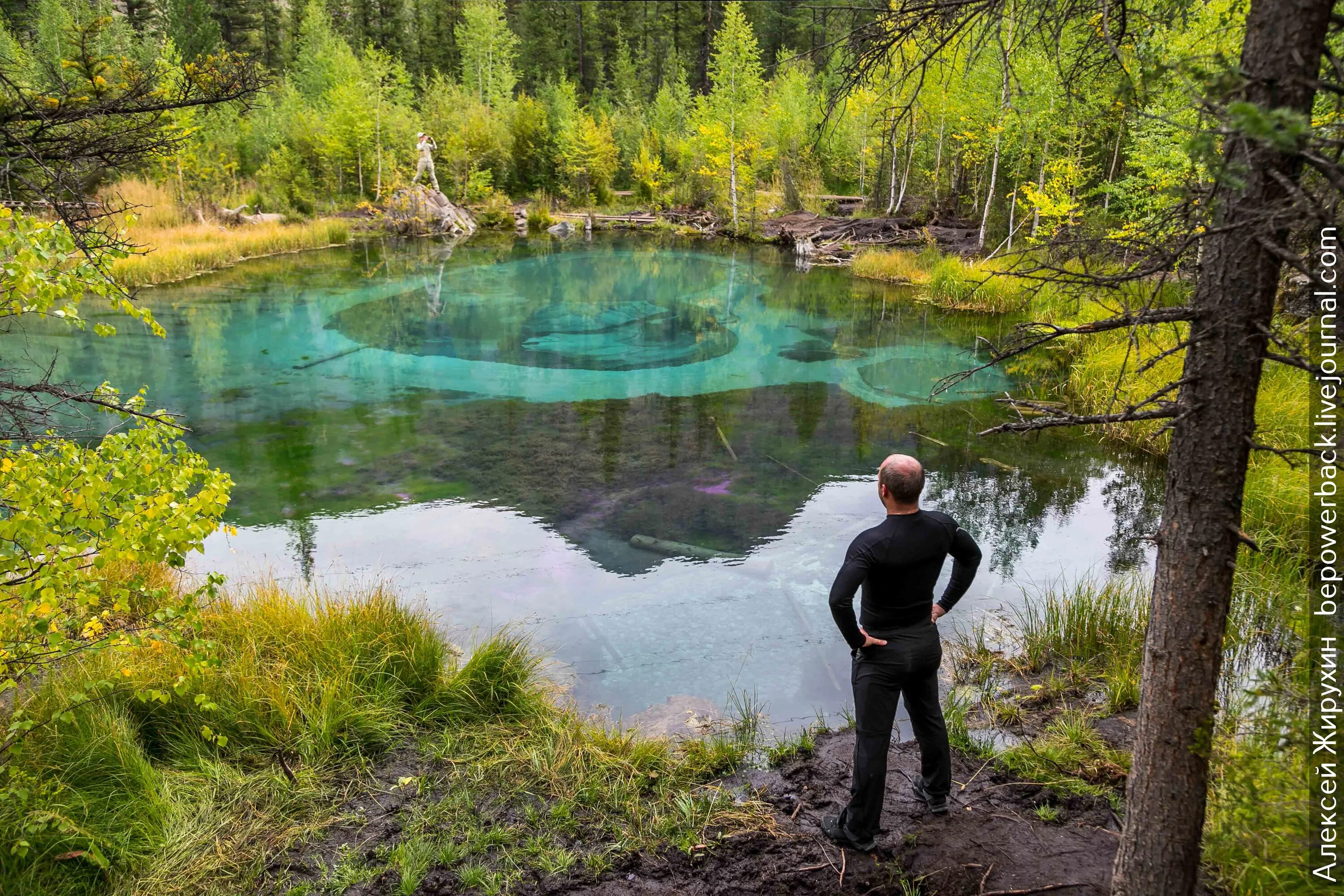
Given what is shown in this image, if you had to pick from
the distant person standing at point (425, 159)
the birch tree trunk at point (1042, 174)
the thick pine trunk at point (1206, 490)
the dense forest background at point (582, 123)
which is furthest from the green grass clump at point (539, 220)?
the thick pine trunk at point (1206, 490)

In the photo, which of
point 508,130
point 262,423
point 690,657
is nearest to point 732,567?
point 690,657

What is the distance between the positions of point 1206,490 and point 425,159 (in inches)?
1315

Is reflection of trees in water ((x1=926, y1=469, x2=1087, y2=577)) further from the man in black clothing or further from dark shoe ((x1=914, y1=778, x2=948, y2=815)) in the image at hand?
the man in black clothing

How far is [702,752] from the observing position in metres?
4.42

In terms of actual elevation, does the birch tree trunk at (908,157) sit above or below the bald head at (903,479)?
above

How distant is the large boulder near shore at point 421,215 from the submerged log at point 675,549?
27.0m

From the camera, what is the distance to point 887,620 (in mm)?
3598

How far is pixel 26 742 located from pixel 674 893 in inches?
113

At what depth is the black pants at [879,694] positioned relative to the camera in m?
3.53

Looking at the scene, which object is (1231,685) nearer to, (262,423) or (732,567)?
(732,567)

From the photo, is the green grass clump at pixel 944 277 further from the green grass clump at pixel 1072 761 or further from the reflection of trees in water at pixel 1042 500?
the green grass clump at pixel 1072 761

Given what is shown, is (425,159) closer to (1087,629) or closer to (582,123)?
(582,123)

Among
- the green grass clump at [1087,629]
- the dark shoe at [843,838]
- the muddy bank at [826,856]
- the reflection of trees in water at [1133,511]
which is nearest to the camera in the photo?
the muddy bank at [826,856]

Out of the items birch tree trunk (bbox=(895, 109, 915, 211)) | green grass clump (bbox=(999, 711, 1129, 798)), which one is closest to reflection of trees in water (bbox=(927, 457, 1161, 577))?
green grass clump (bbox=(999, 711, 1129, 798))
